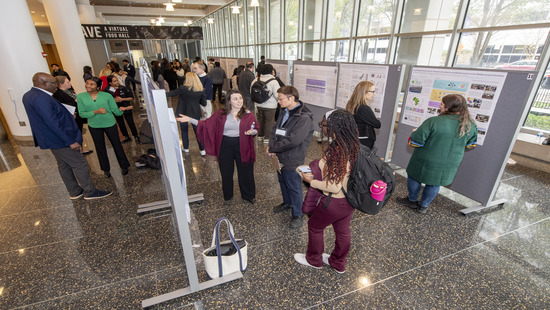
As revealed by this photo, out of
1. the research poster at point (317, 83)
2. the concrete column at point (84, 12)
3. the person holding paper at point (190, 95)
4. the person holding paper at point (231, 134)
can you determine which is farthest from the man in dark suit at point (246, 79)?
the concrete column at point (84, 12)

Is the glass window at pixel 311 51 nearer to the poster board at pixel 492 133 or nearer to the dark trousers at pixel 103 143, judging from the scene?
the poster board at pixel 492 133

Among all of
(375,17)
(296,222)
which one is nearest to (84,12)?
(375,17)

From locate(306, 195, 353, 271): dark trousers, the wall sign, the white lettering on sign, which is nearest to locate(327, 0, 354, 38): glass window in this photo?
the wall sign

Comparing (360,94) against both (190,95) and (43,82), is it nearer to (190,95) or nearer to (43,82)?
(190,95)

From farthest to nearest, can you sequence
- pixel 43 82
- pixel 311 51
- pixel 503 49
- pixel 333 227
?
pixel 311 51, pixel 503 49, pixel 43 82, pixel 333 227

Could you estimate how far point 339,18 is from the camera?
725 cm

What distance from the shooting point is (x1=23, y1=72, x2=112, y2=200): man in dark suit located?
2.82 metres

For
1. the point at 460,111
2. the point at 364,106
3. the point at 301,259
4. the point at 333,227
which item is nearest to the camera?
the point at 333,227

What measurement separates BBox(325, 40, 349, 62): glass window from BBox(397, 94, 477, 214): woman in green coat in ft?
16.5

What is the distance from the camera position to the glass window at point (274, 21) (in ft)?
33.1

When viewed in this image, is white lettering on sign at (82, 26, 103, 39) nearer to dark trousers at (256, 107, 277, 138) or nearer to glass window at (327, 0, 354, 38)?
dark trousers at (256, 107, 277, 138)

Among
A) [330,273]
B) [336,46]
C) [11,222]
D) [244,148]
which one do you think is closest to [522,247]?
[330,273]

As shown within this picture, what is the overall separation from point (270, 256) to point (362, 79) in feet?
11.2

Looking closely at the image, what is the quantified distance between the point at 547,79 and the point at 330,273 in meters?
4.93
